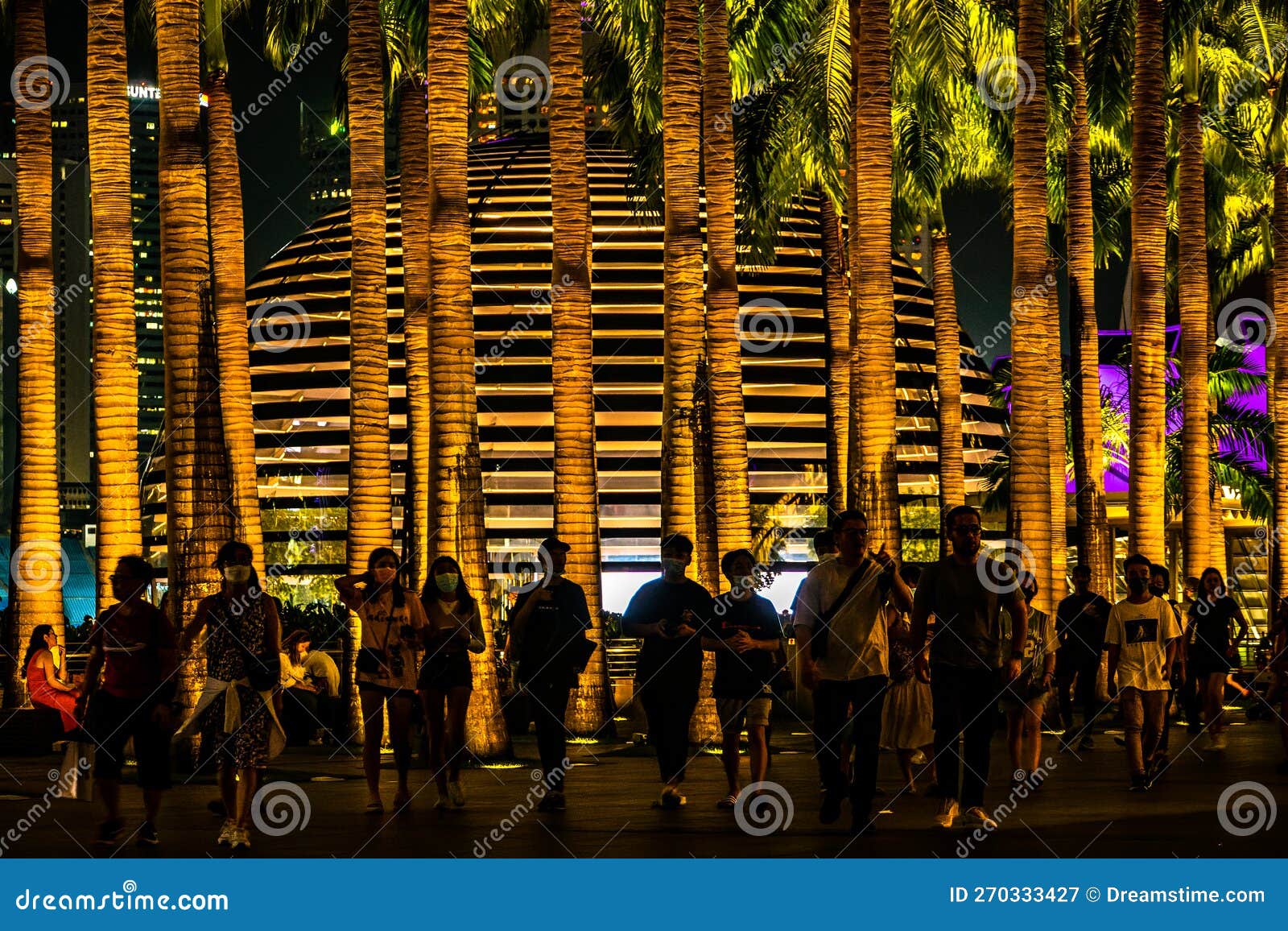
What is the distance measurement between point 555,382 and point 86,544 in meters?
78.2

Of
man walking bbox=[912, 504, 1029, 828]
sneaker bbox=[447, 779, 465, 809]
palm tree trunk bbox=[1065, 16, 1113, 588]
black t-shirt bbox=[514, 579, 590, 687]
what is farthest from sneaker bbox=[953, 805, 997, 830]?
palm tree trunk bbox=[1065, 16, 1113, 588]

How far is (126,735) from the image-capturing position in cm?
1022

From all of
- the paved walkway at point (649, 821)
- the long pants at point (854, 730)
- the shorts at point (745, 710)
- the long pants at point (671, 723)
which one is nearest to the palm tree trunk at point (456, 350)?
the paved walkway at point (649, 821)

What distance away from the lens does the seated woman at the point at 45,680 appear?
49.5ft

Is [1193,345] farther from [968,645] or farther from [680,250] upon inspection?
[968,645]

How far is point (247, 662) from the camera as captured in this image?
33.8 feet

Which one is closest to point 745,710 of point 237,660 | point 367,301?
point 237,660

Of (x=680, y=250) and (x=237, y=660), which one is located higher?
(x=680, y=250)

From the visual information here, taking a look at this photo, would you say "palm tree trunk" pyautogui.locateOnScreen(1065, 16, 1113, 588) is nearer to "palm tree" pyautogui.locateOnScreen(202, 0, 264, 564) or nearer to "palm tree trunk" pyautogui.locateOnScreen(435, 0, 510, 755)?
"palm tree trunk" pyautogui.locateOnScreen(435, 0, 510, 755)

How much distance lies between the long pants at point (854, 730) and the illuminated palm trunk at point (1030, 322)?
12.0 metres

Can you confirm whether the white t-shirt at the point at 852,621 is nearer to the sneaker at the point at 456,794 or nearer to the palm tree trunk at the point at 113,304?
the sneaker at the point at 456,794

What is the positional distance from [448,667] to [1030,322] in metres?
12.8

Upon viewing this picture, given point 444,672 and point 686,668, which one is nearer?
point 686,668

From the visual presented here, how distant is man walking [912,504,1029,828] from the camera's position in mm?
10203
